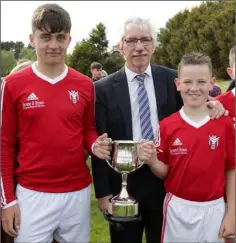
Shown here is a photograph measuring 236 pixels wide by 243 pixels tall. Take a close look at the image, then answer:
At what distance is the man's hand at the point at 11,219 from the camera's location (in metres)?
2.53

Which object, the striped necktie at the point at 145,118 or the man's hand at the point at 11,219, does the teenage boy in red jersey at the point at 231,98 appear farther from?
the man's hand at the point at 11,219

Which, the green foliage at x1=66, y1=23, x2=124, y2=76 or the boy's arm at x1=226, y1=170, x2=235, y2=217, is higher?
the green foliage at x1=66, y1=23, x2=124, y2=76

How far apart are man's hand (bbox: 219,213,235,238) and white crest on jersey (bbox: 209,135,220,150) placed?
0.42 m

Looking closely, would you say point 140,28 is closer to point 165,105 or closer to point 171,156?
point 165,105

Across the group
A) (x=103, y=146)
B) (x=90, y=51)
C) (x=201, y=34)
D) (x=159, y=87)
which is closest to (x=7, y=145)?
(x=103, y=146)

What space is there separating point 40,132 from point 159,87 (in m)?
0.88

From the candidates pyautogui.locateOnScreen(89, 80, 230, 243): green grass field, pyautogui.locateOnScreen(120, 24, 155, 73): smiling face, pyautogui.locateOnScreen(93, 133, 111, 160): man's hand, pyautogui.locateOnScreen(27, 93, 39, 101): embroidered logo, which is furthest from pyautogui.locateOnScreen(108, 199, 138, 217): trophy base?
pyautogui.locateOnScreen(89, 80, 230, 243): green grass field

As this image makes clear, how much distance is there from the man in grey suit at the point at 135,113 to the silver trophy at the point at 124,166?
217mm

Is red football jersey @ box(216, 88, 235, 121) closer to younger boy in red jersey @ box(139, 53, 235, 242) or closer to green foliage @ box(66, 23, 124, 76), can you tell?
younger boy in red jersey @ box(139, 53, 235, 242)

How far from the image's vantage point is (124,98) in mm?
2900

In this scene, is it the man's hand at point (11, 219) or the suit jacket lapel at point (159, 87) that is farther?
the suit jacket lapel at point (159, 87)

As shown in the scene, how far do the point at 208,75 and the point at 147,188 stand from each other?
85cm

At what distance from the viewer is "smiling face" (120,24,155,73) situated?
2.82m

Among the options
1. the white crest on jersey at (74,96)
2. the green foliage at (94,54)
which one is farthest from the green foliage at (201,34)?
the white crest on jersey at (74,96)
